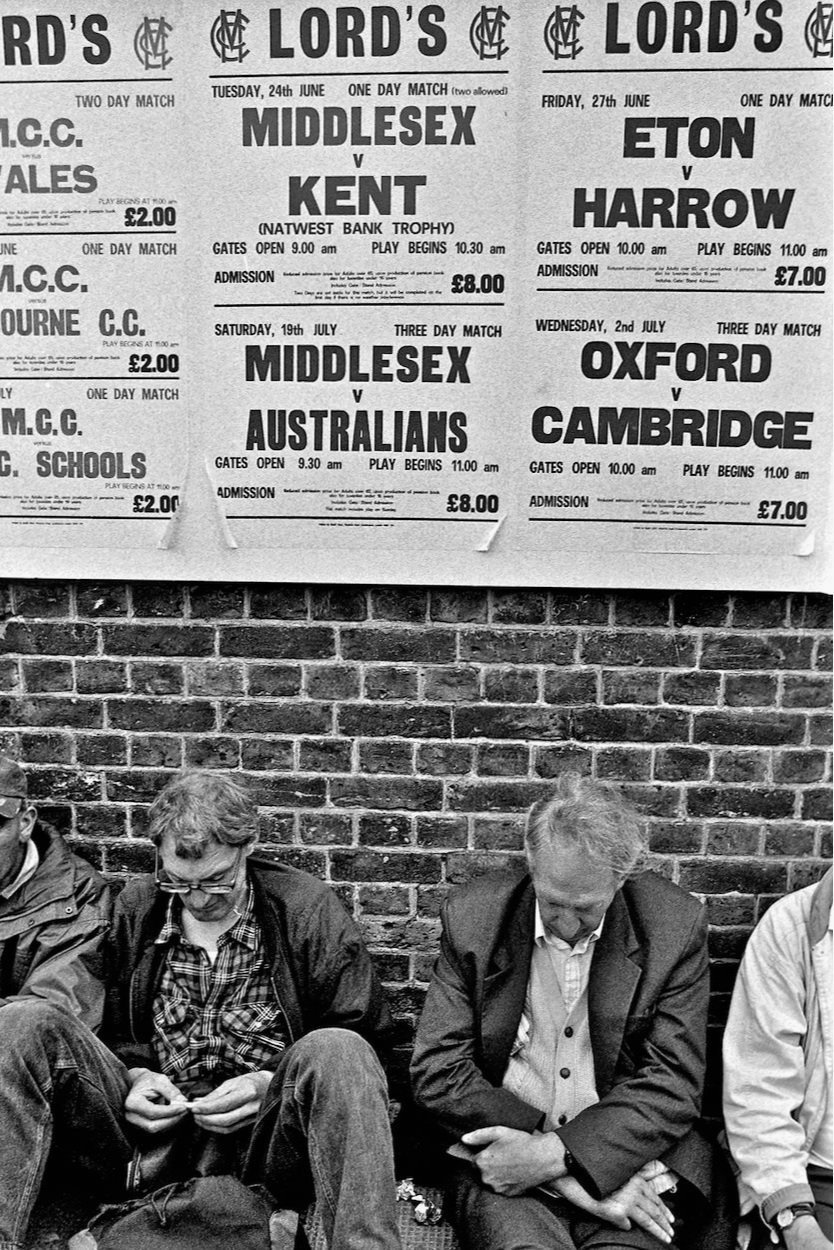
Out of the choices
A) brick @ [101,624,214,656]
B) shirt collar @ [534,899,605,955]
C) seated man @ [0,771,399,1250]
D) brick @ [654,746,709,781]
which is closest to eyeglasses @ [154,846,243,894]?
seated man @ [0,771,399,1250]

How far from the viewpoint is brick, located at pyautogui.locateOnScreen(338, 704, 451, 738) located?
342 cm

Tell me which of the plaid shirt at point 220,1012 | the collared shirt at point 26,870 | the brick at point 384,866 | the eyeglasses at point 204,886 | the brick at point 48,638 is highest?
the brick at point 48,638

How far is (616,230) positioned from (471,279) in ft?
1.38

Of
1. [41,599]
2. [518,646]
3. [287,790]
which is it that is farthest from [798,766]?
[41,599]

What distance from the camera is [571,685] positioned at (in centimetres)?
337

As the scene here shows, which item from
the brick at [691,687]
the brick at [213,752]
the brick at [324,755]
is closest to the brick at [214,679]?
the brick at [213,752]

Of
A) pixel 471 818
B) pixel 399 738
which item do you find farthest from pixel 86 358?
pixel 471 818

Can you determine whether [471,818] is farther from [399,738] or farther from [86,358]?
[86,358]

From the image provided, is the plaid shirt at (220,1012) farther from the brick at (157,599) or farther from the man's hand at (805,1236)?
the man's hand at (805,1236)

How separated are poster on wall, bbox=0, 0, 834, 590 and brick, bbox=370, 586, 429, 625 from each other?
0.07 m

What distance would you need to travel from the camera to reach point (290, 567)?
337cm

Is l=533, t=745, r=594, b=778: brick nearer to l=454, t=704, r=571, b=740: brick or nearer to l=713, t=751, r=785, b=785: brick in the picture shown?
l=454, t=704, r=571, b=740: brick

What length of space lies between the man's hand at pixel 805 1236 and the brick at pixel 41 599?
2.61 meters

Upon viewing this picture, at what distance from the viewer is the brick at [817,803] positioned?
11.1 feet
